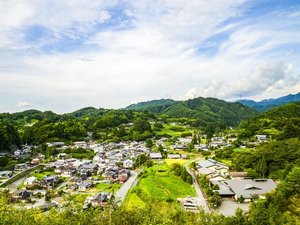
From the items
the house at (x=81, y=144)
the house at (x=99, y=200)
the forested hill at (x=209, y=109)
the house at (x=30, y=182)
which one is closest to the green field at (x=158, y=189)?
the house at (x=99, y=200)

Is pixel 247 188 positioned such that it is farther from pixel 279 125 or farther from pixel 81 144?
pixel 81 144

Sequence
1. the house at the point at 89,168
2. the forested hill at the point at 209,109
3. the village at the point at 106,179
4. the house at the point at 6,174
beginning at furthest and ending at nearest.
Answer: the forested hill at the point at 209,109 < the house at the point at 89,168 < the house at the point at 6,174 < the village at the point at 106,179

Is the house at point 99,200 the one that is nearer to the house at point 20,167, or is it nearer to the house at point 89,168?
the house at point 89,168

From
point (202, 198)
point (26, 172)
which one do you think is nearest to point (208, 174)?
point (202, 198)

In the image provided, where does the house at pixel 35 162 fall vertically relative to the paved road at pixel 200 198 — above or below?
above

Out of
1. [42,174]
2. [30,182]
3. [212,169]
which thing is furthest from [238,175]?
[42,174]

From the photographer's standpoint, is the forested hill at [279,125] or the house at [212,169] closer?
the house at [212,169]

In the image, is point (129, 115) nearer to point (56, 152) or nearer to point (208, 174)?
point (56, 152)
